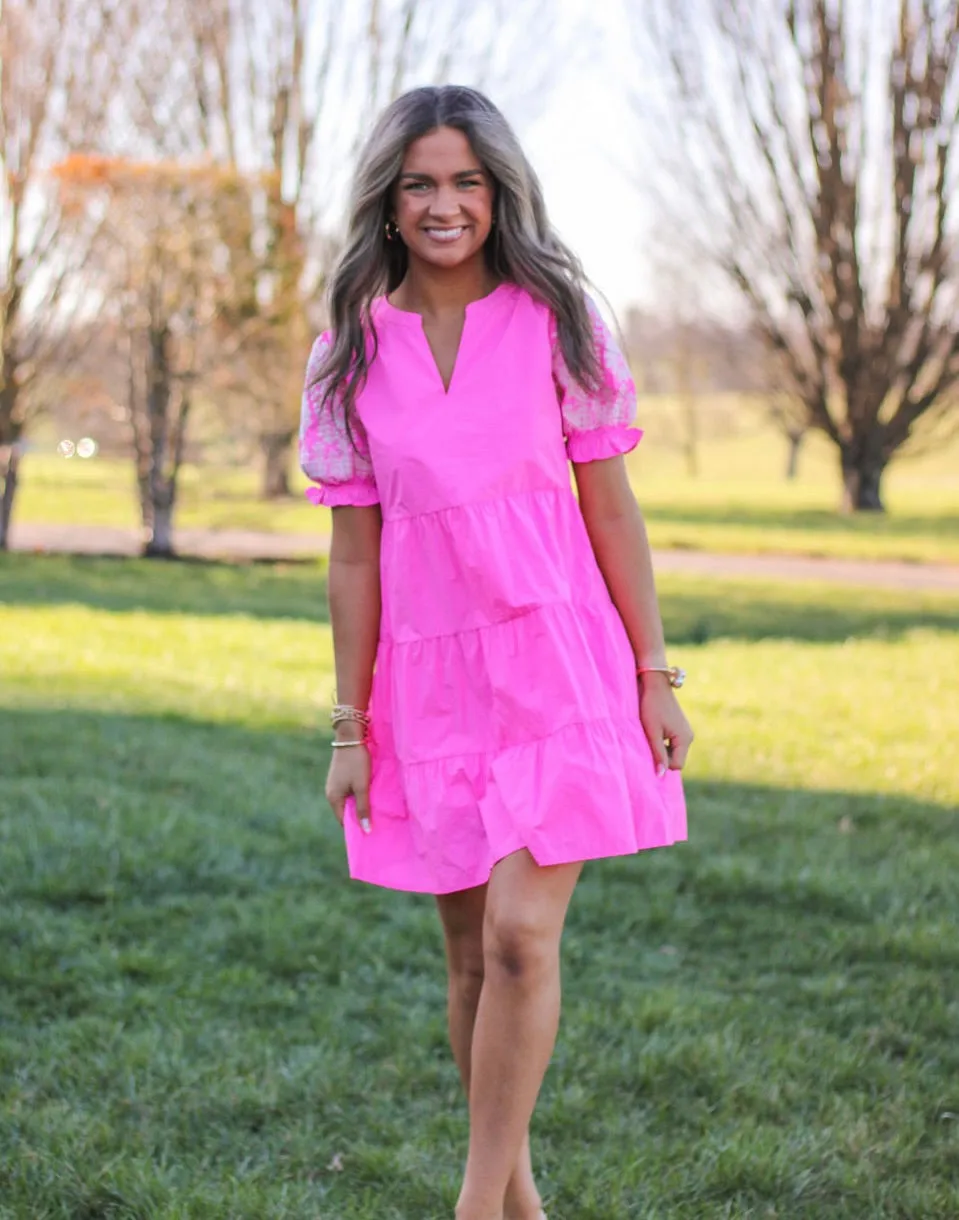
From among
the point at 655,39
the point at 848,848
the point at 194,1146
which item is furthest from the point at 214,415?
the point at 194,1146

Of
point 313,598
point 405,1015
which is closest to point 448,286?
point 405,1015

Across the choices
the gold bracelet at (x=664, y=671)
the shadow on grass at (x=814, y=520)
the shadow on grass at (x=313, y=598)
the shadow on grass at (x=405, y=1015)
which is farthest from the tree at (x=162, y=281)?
the gold bracelet at (x=664, y=671)

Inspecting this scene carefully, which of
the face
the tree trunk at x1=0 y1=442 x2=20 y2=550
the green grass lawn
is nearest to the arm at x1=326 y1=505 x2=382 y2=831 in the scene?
the face

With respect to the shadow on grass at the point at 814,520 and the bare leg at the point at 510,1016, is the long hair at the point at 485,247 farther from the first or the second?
the shadow on grass at the point at 814,520

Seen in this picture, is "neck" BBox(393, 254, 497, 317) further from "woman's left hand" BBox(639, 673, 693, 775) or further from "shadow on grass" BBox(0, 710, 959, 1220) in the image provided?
"shadow on grass" BBox(0, 710, 959, 1220)

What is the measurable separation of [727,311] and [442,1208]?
2589 cm

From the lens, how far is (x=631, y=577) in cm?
263

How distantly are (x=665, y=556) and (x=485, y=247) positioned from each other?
16.0 metres

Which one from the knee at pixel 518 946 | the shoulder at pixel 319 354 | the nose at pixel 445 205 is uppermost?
the nose at pixel 445 205

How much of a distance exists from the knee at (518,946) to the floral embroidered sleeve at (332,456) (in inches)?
31.6

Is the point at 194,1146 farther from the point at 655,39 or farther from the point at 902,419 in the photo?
the point at 902,419

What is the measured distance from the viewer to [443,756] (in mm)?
2547

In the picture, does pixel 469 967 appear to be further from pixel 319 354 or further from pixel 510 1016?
pixel 319 354

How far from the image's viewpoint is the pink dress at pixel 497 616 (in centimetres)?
246
